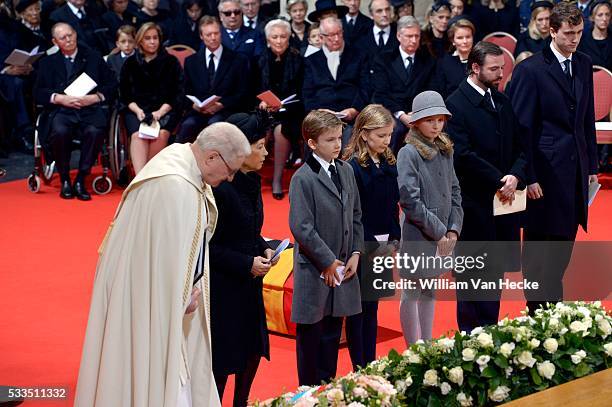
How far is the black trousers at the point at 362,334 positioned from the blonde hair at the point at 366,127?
0.77m

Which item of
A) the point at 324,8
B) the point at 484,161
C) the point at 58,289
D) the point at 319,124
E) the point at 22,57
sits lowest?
the point at 58,289

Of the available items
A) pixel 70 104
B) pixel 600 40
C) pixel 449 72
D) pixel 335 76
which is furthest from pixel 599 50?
pixel 70 104

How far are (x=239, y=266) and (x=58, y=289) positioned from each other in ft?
10.6

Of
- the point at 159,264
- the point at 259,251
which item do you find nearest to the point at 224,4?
the point at 259,251

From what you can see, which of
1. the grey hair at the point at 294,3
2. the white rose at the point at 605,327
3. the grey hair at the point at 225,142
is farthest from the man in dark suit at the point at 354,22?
the grey hair at the point at 225,142

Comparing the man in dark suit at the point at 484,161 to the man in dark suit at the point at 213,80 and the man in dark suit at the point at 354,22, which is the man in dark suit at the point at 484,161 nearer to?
the man in dark suit at the point at 213,80

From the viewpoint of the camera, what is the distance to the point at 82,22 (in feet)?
43.1

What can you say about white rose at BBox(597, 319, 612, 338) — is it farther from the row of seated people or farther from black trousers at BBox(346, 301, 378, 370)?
the row of seated people

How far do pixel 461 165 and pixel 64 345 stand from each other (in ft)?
8.36

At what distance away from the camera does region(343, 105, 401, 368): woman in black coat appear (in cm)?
576

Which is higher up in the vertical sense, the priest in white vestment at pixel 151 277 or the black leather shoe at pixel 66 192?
the priest in white vestment at pixel 151 277

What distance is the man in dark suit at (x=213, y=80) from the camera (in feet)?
36.3

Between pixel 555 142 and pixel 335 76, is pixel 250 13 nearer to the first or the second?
pixel 335 76

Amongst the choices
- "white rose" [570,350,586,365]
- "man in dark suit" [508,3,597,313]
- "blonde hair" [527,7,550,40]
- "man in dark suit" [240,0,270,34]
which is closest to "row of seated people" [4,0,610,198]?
"blonde hair" [527,7,550,40]
